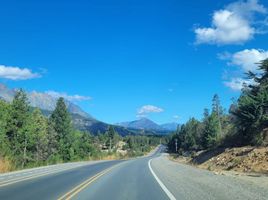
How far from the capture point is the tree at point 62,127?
86.4 metres

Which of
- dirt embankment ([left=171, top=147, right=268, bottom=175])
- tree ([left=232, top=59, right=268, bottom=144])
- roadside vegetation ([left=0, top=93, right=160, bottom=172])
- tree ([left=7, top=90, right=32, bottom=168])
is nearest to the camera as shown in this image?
dirt embankment ([left=171, top=147, right=268, bottom=175])

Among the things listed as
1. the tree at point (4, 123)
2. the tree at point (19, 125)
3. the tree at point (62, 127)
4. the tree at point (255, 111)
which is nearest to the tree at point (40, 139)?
the tree at point (19, 125)

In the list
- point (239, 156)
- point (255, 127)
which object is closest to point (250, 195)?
point (239, 156)

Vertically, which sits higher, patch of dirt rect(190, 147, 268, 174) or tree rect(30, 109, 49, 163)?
tree rect(30, 109, 49, 163)

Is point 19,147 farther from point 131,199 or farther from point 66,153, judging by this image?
point 131,199

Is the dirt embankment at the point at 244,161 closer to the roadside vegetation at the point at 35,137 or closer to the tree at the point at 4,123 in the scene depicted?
the roadside vegetation at the point at 35,137

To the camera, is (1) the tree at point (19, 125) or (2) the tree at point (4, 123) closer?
(2) the tree at point (4, 123)

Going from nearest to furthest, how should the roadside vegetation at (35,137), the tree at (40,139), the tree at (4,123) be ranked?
the tree at (4,123)
the roadside vegetation at (35,137)
the tree at (40,139)

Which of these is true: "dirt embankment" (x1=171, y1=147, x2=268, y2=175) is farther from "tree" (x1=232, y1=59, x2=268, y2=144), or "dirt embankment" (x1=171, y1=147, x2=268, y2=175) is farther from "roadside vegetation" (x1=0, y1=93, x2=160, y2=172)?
"roadside vegetation" (x1=0, y1=93, x2=160, y2=172)

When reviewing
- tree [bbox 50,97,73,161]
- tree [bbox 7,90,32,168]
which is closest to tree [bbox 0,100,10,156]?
tree [bbox 7,90,32,168]

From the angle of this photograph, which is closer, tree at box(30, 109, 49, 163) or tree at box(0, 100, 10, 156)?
tree at box(0, 100, 10, 156)

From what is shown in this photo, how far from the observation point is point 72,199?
1546 cm

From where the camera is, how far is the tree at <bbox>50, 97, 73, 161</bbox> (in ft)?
284

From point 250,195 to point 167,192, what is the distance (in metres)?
3.31
